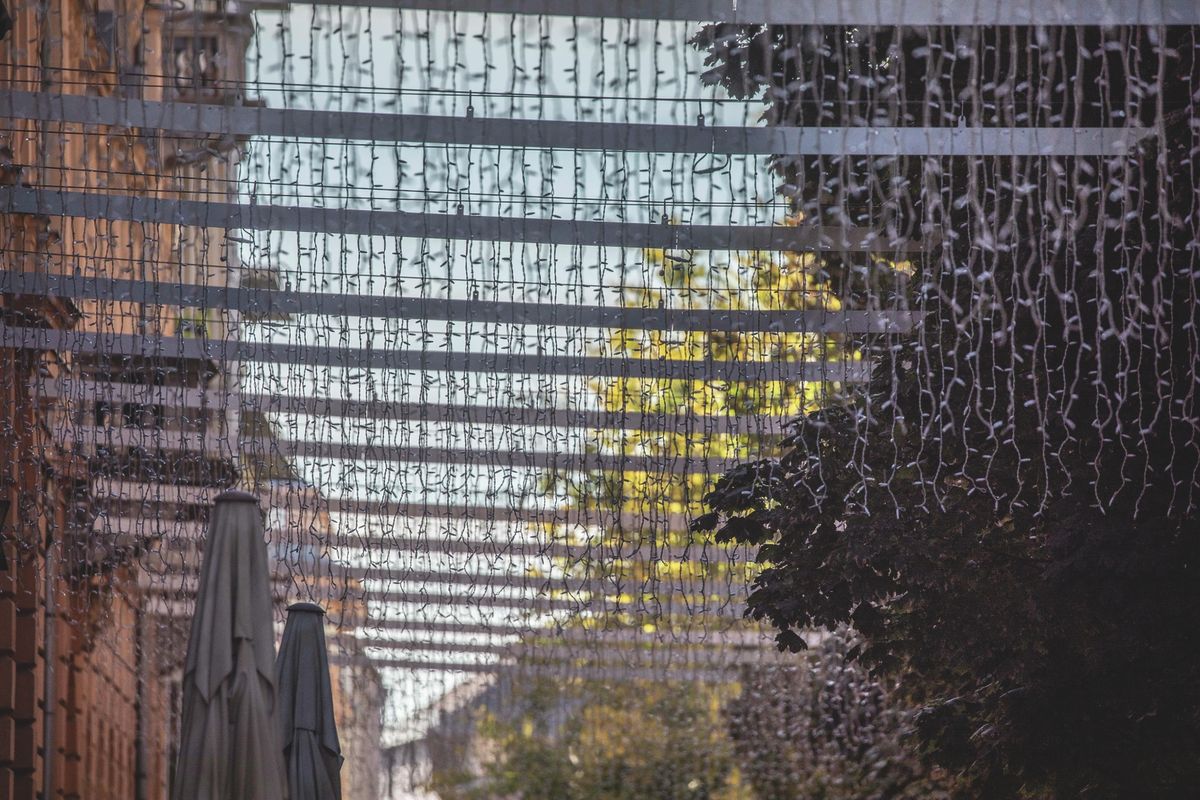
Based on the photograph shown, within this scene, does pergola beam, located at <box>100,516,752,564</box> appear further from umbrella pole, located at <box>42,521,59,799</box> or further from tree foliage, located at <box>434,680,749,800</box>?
tree foliage, located at <box>434,680,749,800</box>

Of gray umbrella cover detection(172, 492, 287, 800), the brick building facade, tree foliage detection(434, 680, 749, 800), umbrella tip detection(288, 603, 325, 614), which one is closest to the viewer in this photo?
gray umbrella cover detection(172, 492, 287, 800)

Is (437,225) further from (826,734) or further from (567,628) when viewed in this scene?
(826,734)

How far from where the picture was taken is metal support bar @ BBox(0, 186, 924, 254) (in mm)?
7777

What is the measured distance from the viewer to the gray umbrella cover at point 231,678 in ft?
20.1

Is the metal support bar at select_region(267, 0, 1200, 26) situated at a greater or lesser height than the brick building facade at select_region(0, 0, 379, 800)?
greater

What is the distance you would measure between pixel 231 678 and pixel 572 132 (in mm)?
2618

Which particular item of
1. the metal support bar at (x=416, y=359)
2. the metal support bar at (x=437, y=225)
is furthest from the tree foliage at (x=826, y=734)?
the metal support bar at (x=437, y=225)

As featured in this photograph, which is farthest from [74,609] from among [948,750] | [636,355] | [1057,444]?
[1057,444]

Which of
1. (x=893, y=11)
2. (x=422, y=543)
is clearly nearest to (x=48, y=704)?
(x=422, y=543)

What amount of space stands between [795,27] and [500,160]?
146cm

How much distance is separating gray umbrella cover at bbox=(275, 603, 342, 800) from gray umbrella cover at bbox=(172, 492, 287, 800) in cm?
98

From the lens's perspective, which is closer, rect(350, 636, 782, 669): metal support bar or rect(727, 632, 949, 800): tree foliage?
rect(727, 632, 949, 800): tree foliage

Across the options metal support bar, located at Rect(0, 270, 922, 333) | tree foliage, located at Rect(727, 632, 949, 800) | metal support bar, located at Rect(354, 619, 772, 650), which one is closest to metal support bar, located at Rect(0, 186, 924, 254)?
metal support bar, located at Rect(0, 270, 922, 333)

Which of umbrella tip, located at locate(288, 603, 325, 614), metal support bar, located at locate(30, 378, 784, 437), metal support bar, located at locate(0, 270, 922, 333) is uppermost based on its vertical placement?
metal support bar, located at locate(0, 270, 922, 333)
